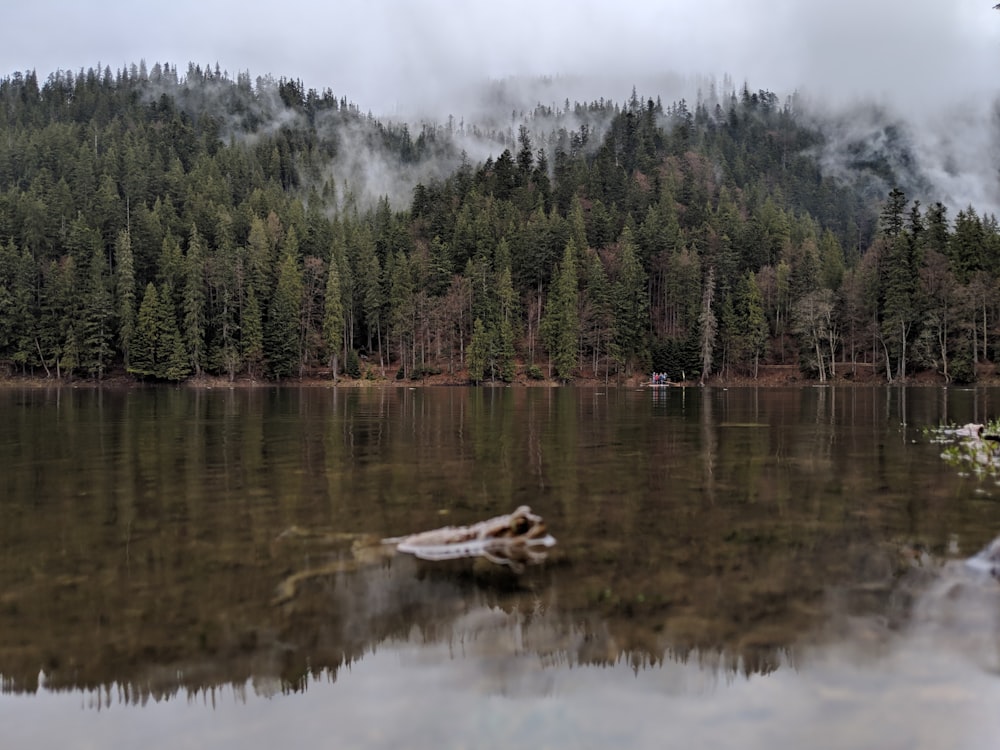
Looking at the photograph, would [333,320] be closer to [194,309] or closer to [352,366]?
[352,366]

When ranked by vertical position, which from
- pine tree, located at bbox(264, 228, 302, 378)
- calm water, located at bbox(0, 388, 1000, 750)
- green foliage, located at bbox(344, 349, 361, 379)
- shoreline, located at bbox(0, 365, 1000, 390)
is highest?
pine tree, located at bbox(264, 228, 302, 378)

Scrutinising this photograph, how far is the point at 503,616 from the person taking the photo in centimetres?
795

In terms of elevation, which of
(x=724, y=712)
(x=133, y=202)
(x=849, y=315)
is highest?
(x=133, y=202)

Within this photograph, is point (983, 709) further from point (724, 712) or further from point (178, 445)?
point (178, 445)

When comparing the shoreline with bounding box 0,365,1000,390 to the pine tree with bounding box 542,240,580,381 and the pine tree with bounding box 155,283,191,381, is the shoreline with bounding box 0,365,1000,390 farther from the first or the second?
the pine tree with bounding box 542,240,580,381

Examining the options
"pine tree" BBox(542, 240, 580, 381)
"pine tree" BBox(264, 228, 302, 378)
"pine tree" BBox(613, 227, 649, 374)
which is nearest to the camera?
"pine tree" BBox(264, 228, 302, 378)

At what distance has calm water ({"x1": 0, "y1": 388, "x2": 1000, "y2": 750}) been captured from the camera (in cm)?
592

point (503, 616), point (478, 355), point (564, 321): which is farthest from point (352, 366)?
point (503, 616)

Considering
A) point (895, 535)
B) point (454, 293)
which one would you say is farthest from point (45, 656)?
point (454, 293)

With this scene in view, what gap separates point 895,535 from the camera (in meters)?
11.2

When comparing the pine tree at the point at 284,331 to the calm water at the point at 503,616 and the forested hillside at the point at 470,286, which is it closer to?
the forested hillside at the point at 470,286

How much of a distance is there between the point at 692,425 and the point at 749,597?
79.3 ft

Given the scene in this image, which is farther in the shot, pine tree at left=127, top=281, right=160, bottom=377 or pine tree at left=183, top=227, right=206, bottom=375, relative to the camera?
pine tree at left=183, top=227, right=206, bottom=375

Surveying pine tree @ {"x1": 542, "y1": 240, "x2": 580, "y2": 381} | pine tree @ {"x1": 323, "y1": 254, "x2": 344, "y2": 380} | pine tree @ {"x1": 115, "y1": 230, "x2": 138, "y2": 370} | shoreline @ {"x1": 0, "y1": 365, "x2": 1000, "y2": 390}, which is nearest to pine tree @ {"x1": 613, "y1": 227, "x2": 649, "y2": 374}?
shoreline @ {"x1": 0, "y1": 365, "x2": 1000, "y2": 390}
